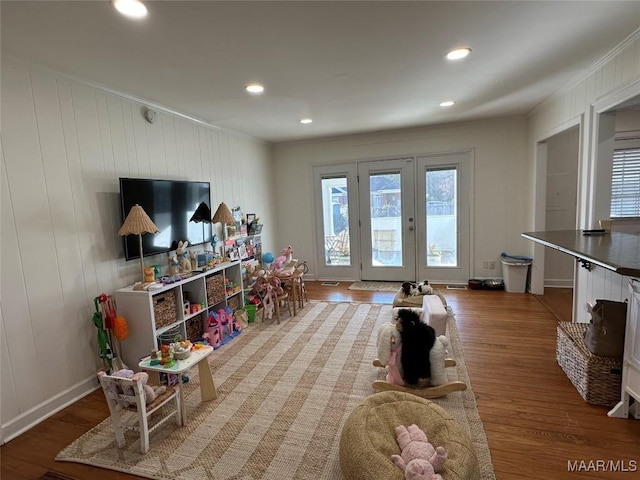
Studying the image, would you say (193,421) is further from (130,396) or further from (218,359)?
(218,359)

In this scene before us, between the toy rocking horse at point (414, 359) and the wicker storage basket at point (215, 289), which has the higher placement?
the wicker storage basket at point (215, 289)

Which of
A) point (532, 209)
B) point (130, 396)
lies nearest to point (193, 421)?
point (130, 396)

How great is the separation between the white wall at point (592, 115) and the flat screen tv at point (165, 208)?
3.66 m

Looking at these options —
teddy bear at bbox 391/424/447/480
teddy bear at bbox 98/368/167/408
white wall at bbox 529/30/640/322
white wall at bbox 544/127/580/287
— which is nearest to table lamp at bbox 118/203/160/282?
teddy bear at bbox 98/368/167/408

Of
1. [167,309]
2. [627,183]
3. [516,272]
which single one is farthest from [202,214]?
[627,183]

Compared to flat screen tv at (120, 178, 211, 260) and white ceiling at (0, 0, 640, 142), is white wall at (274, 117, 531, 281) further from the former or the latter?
flat screen tv at (120, 178, 211, 260)

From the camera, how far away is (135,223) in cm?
254

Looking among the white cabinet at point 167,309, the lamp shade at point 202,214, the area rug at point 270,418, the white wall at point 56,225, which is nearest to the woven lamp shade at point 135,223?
the white wall at point 56,225

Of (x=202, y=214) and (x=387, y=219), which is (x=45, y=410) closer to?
(x=202, y=214)

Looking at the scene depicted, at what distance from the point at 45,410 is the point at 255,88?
9.48ft

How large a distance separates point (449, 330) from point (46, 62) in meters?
3.98

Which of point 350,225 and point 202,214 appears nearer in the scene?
point 202,214

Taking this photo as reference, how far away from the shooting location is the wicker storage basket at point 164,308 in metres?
2.62

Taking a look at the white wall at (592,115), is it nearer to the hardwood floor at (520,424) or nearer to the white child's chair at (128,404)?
the hardwood floor at (520,424)
